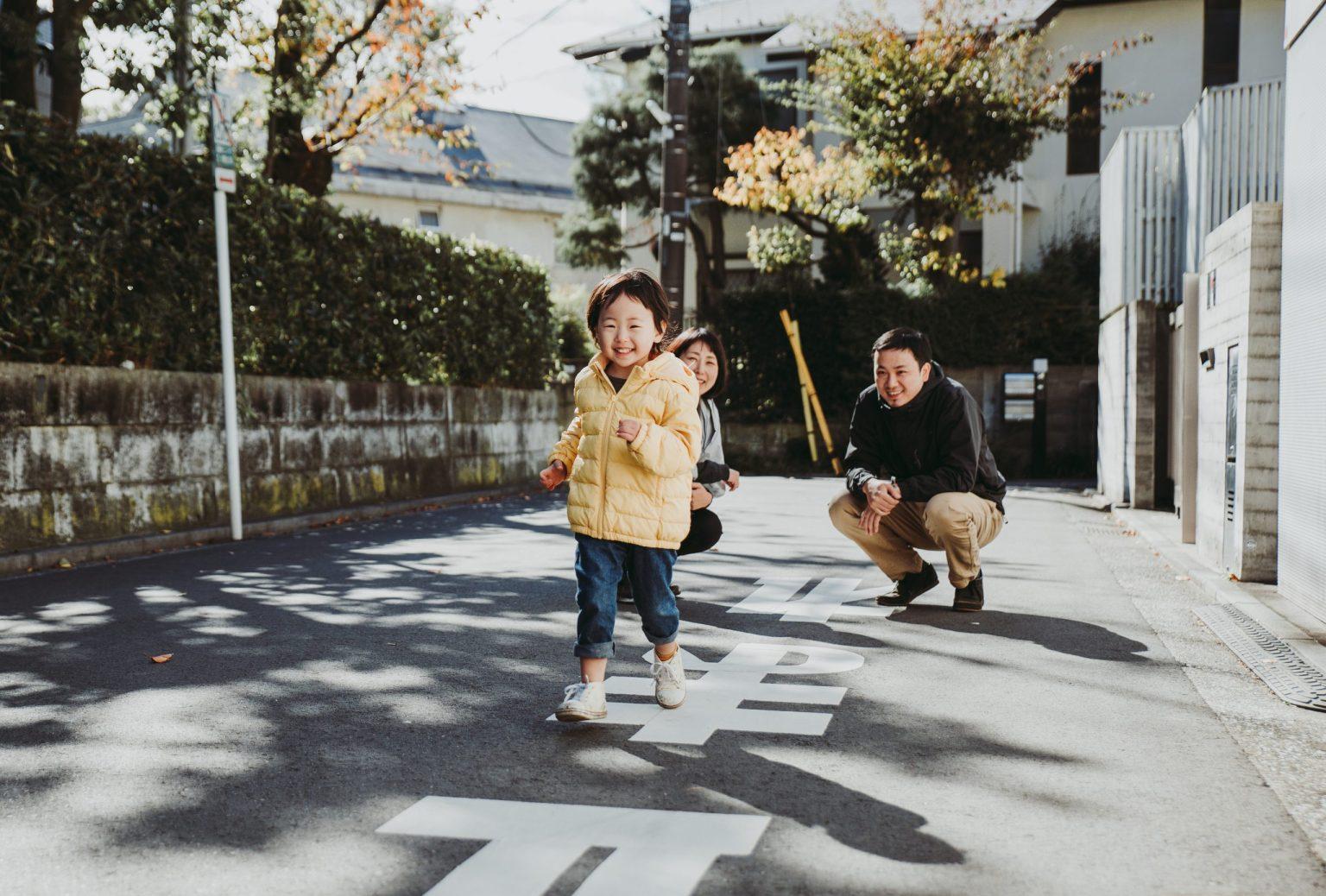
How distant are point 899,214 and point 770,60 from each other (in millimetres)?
7426

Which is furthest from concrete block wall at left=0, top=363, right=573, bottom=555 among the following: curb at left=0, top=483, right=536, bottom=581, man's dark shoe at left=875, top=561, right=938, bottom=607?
man's dark shoe at left=875, top=561, right=938, bottom=607

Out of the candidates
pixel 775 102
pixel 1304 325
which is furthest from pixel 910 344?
pixel 775 102

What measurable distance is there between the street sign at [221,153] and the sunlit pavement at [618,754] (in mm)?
3924

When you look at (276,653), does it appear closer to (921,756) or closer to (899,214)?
(921,756)

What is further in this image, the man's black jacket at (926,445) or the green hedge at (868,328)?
the green hedge at (868,328)

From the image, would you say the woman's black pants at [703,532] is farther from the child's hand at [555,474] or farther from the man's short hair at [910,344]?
the child's hand at [555,474]

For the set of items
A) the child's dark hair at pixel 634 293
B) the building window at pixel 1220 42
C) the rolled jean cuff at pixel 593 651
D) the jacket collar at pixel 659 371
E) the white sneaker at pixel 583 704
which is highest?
the building window at pixel 1220 42

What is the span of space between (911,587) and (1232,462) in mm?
2117

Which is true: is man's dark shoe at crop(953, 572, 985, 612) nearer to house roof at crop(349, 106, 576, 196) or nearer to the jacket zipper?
the jacket zipper

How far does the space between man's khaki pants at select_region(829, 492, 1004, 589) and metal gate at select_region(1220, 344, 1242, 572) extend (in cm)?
155

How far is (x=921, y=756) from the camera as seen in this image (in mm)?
3570

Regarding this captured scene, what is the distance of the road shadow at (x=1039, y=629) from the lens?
516 centimetres

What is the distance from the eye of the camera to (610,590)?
13.1ft

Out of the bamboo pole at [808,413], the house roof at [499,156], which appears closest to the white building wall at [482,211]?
the house roof at [499,156]
